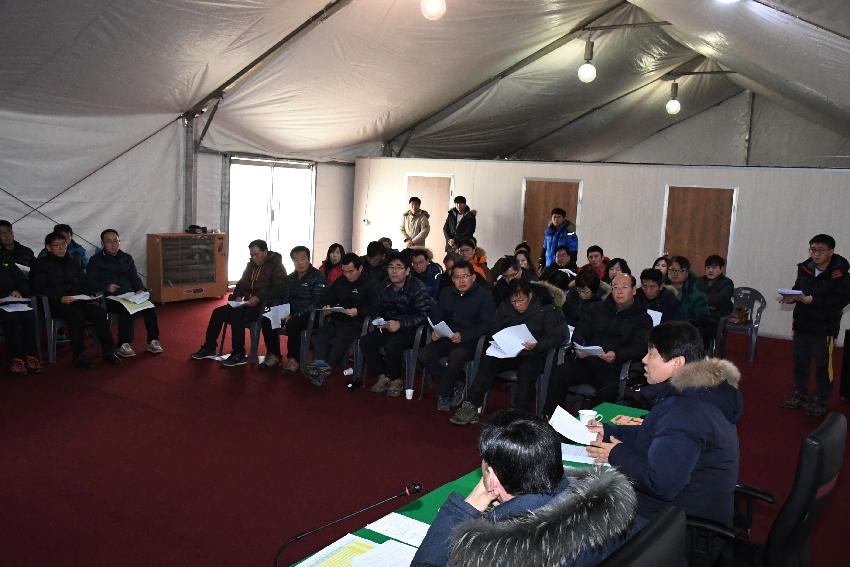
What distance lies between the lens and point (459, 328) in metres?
5.88

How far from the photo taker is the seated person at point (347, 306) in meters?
6.49

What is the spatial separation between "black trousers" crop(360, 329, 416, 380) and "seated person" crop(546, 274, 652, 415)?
1338mm

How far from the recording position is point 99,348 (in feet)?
23.7

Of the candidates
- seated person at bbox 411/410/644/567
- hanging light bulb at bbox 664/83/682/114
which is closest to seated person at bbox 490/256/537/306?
seated person at bbox 411/410/644/567

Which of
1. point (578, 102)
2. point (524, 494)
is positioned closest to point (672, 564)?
point (524, 494)

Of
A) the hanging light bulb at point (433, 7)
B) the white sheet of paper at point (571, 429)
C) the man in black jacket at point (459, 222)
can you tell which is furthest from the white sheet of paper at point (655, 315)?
the man in black jacket at point (459, 222)

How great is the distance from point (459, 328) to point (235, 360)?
2.28m

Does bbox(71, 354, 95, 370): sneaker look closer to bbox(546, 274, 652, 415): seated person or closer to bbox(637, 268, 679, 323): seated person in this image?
bbox(546, 274, 652, 415): seated person

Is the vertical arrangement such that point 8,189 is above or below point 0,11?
below

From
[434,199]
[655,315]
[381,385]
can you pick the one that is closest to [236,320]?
[381,385]

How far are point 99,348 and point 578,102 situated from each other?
8.98m

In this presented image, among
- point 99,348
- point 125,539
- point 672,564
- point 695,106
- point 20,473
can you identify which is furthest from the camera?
point 695,106

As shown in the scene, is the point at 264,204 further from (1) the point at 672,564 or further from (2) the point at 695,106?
(1) the point at 672,564

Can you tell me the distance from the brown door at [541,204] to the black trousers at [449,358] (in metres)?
5.60
